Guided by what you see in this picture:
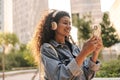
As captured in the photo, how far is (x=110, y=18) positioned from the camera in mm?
10195

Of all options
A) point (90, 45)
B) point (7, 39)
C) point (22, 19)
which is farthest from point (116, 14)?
point (22, 19)

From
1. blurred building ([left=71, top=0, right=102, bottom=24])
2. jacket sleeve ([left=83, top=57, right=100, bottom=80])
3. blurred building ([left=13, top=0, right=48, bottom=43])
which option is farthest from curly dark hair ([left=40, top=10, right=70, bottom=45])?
blurred building ([left=13, top=0, right=48, bottom=43])

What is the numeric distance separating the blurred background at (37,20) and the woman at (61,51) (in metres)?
0.80

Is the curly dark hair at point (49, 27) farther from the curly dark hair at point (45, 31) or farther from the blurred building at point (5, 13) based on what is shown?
the blurred building at point (5, 13)

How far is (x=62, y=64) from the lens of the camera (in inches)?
22.7

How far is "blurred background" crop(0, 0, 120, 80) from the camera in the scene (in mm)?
4665

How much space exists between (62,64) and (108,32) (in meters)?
9.00

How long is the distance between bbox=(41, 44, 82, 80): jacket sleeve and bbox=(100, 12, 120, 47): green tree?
877 centimetres

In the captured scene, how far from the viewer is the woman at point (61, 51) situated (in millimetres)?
555

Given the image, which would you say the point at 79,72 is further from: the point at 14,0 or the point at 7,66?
the point at 14,0

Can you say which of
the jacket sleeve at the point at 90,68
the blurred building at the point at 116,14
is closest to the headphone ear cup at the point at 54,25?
the jacket sleeve at the point at 90,68

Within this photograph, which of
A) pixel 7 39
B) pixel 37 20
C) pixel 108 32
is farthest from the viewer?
pixel 7 39

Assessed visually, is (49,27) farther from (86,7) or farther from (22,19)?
(22,19)

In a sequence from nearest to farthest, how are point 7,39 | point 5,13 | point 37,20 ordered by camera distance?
point 37,20 < point 7,39 < point 5,13
